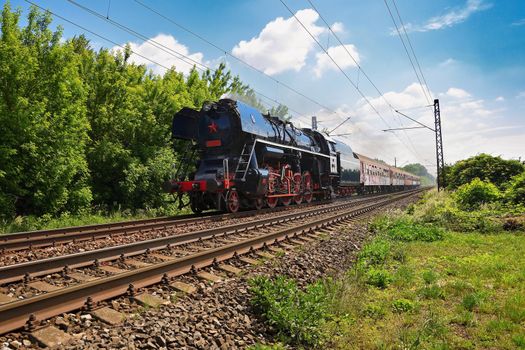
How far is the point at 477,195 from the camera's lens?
46.4 feet

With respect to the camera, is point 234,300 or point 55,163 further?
point 55,163

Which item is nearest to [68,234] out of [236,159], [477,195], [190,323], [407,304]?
[190,323]

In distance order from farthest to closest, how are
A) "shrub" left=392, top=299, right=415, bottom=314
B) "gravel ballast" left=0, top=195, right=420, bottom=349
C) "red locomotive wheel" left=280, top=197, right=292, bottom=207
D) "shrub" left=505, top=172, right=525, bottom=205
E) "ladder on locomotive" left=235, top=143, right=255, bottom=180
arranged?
"red locomotive wheel" left=280, top=197, right=292, bottom=207, "ladder on locomotive" left=235, top=143, right=255, bottom=180, "shrub" left=505, top=172, right=525, bottom=205, "shrub" left=392, top=299, right=415, bottom=314, "gravel ballast" left=0, top=195, right=420, bottom=349

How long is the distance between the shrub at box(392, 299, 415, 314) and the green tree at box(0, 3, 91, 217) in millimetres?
10802

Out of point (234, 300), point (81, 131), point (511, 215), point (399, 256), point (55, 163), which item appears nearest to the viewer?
point (234, 300)

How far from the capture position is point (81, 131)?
1273 cm

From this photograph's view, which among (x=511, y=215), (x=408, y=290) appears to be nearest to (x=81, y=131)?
(x=408, y=290)

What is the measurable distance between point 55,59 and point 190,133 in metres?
5.15

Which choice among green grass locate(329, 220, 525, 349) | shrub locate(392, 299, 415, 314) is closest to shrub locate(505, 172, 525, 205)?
green grass locate(329, 220, 525, 349)

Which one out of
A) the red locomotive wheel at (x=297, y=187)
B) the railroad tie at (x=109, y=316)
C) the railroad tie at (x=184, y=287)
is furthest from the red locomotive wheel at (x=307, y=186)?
the railroad tie at (x=109, y=316)

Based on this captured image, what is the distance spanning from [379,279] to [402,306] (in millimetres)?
955

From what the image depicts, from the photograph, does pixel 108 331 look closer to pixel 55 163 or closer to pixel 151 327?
pixel 151 327

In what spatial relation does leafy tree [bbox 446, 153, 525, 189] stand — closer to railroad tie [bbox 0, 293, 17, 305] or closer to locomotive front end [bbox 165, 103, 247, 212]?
locomotive front end [bbox 165, 103, 247, 212]

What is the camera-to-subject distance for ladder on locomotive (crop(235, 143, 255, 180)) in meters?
12.8
